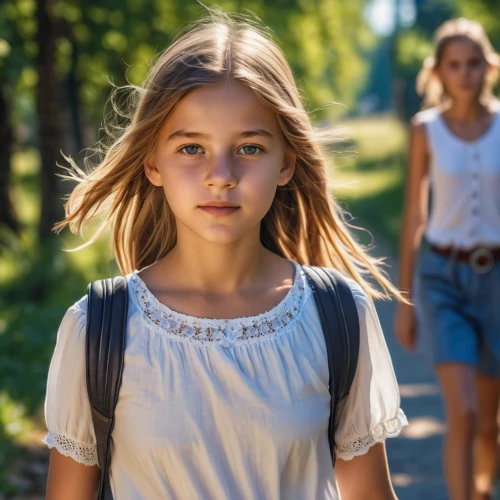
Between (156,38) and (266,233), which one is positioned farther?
(156,38)

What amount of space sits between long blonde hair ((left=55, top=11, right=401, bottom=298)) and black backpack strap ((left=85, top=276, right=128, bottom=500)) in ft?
1.15

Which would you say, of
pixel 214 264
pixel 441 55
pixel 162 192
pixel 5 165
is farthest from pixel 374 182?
pixel 214 264

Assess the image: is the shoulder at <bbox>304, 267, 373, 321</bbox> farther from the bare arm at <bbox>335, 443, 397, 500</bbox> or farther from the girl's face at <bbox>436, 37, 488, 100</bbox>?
the girl's face at <bbox>436, 37, 488, 100</bbox>

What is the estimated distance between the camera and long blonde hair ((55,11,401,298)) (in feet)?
8.02

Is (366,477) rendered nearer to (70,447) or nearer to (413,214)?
(70,447)

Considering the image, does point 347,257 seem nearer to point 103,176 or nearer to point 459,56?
point 103,176

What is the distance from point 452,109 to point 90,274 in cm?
734

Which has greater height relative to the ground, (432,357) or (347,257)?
(347,257)

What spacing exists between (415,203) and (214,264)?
9.13 ft

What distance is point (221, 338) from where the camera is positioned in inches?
92.7

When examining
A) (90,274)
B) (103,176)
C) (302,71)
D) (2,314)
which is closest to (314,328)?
(103,176)

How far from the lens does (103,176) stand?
266cm

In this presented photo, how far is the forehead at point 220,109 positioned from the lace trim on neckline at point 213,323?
0.38 m

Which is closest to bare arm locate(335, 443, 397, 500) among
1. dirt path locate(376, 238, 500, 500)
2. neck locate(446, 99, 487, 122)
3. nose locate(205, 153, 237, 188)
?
nose locate(205, 153, 237, 188)
